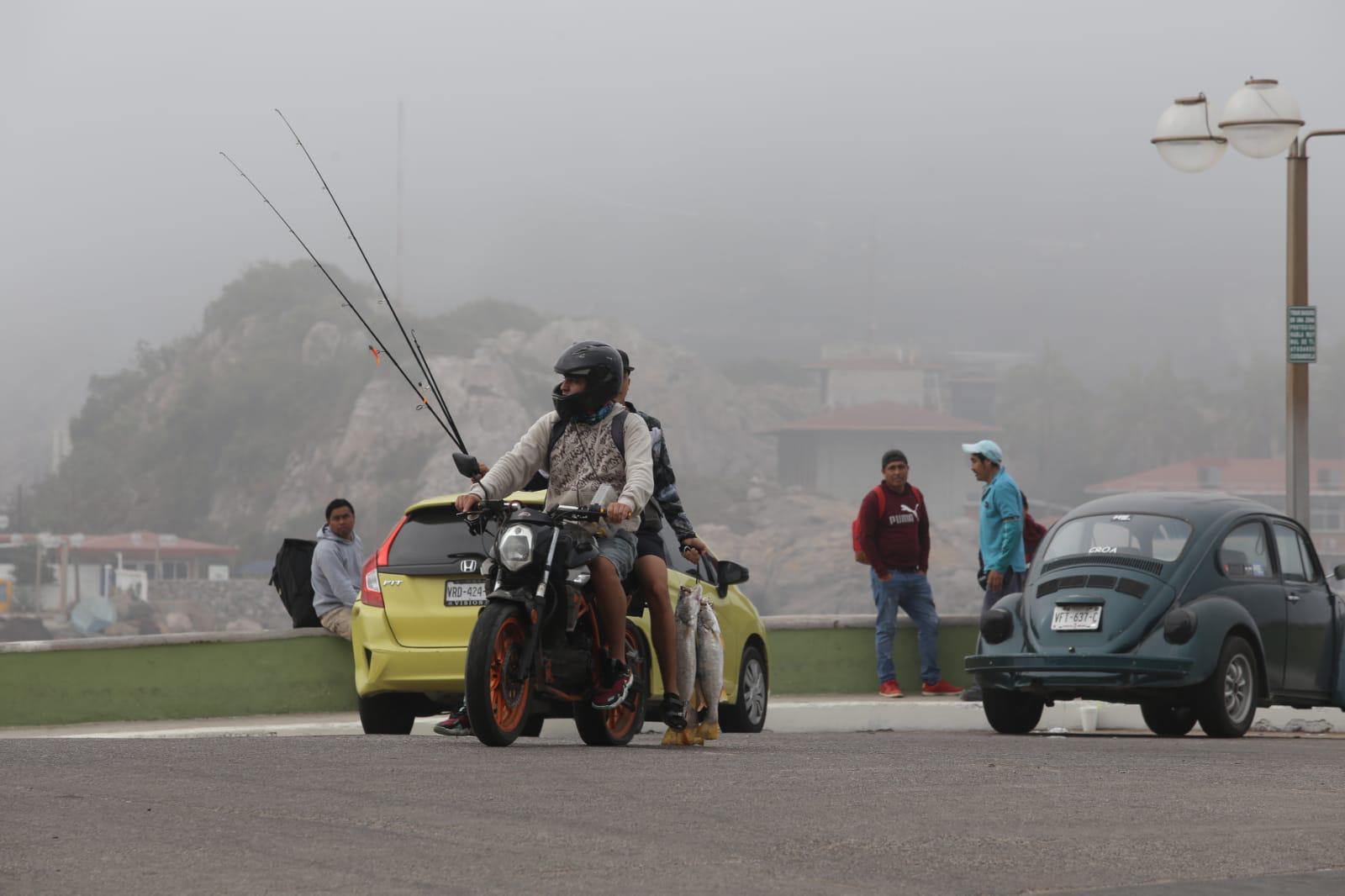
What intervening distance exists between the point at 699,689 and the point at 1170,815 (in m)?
3.50

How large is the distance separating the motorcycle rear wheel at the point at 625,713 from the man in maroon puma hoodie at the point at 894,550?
7.30 meters

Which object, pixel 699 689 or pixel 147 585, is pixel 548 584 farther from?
pixel 147 585

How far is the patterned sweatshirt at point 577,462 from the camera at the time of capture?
955 cm

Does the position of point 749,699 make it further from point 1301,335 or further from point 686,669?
point 1301,335

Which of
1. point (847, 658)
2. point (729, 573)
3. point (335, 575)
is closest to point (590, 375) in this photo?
point (729, 573)

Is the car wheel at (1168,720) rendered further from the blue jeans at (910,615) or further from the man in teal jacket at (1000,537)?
the blue jeans at (910,615)

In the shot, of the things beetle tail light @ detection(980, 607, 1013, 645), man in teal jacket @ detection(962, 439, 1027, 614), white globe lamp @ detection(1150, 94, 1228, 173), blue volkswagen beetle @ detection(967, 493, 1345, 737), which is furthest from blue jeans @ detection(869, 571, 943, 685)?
white globe lamp @ detection(1150, 94, 1228, 173)

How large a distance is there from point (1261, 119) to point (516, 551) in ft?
34.2

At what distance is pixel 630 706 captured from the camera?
1008cm

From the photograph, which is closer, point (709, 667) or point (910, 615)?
point (709, 667)

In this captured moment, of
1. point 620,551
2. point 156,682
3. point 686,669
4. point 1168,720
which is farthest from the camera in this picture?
point 156,682

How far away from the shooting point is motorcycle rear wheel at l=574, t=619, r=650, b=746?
985 cm

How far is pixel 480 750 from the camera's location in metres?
9.01

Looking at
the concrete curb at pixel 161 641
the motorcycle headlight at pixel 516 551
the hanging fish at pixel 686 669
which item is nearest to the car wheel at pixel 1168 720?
the hanging fish at pixel 686 669
